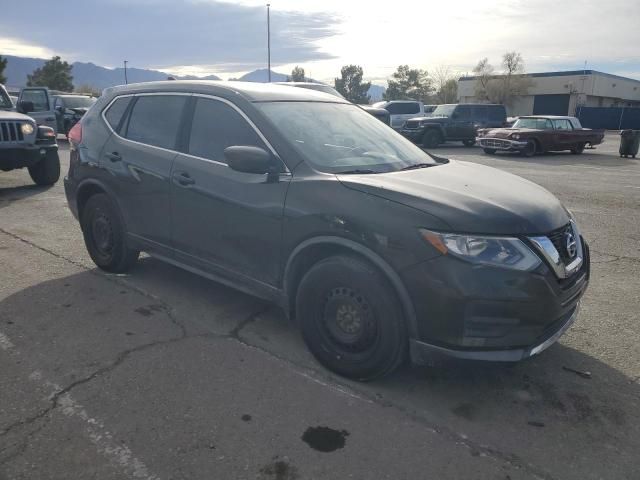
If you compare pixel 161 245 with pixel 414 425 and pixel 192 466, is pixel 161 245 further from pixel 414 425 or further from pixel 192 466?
pixel 414 425

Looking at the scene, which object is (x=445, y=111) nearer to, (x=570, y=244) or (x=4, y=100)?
(x=4, y=100)

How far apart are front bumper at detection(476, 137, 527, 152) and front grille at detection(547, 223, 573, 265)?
16860 millimetres

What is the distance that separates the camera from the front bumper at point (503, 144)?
18641 millimetres

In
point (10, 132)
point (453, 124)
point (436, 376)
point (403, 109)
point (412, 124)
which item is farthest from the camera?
point (403, 109)

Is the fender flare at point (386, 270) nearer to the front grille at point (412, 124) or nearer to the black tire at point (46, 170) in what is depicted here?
the black tire at point (46, 170)

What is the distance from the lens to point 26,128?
9117 mm

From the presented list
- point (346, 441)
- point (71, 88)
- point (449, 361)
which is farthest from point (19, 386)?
point (71, 88)

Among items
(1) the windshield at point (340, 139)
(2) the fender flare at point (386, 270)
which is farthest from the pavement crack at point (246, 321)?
(1) the windshield at point (340, 139)

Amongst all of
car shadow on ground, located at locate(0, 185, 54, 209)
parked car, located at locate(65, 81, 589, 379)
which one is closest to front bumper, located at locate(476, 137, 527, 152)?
car shadow on ground, located at locate(0, 185, 54, 209)

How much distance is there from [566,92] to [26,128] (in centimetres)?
5807

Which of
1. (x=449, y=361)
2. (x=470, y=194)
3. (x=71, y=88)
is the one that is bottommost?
(x=449, y=361)

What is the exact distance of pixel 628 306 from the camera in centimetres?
446

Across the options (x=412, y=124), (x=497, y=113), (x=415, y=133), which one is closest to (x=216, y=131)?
(x=415, y=133)

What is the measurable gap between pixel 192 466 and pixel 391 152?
99.7 inches
